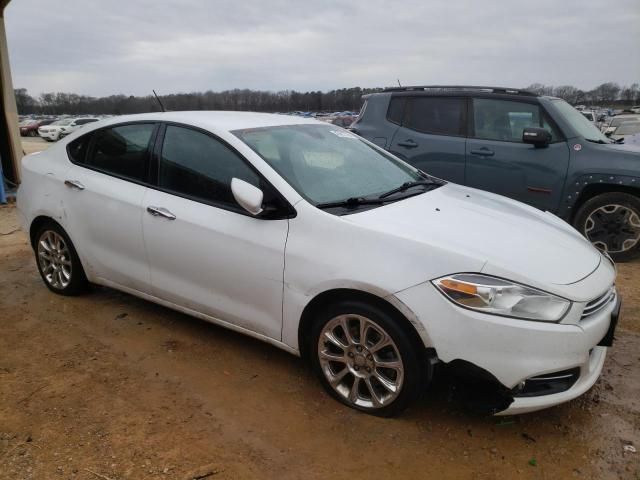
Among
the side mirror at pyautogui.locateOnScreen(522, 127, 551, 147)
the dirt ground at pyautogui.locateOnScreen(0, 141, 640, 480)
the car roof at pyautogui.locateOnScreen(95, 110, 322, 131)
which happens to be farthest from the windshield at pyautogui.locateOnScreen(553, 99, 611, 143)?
the car roof at pyautogui.locateOnScreen(95, 110, 322, 131)

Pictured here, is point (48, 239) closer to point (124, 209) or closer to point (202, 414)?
point (124, 209)

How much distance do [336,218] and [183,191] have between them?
1.19 m

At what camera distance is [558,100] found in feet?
20.4

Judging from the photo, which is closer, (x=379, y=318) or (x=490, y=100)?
(x=379, y=318)

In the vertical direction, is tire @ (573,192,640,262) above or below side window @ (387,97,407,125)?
below

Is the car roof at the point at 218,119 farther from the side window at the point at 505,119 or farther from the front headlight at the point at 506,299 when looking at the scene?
the side window at the point at 505,119

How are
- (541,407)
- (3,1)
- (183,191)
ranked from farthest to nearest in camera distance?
(3,1) → (183,191) → (541,407)

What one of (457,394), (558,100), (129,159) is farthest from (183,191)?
(558,100)

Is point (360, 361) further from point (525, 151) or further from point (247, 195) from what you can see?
point (525, 151)

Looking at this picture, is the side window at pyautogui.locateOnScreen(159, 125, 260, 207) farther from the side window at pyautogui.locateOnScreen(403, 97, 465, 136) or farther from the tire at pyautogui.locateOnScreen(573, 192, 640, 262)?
the tire at pyautogui.locateOnScreen(573, 192, 640, 262)

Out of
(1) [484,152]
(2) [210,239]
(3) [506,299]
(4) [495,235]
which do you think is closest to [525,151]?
(1) [484,152]

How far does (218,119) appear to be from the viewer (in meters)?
3.56

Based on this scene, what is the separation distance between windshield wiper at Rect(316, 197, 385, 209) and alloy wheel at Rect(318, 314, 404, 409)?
2.10 feet

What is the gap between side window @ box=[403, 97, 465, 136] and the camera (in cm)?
628
